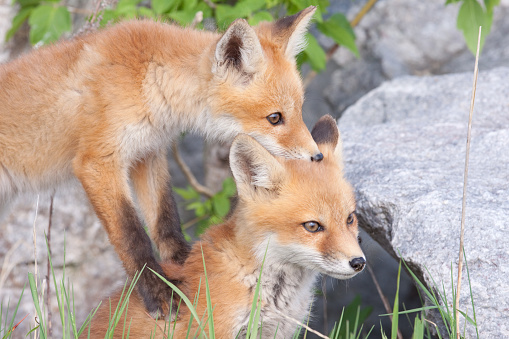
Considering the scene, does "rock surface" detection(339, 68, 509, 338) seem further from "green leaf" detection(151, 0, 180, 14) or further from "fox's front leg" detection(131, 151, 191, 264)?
"green leaf" detection(151, 0, 180, 14)

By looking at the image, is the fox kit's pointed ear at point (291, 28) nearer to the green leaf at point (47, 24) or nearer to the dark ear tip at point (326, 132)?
the dark ear tip at point (326, 132)

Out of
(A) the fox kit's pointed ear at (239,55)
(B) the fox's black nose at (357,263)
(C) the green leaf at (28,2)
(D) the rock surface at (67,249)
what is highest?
(C) the green leaf at (28,2)

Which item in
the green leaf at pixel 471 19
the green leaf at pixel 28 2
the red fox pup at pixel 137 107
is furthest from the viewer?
the green leaf at pixel 28 2

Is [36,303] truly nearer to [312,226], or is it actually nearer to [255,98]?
[312,226]

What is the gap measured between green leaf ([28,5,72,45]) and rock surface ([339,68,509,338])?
6.59 ft

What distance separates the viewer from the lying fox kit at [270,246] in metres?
2.57

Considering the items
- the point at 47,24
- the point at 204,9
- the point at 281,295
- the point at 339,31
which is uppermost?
the point at 47,24

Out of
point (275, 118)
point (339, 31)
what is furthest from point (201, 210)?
point (275, 118)

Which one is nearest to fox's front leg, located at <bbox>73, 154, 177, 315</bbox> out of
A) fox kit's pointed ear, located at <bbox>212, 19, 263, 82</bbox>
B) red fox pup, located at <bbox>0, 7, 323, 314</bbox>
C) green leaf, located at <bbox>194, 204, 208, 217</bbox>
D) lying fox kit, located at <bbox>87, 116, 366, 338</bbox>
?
red fox pup, located at <bbox>0, 7, 323, 314</bbox>

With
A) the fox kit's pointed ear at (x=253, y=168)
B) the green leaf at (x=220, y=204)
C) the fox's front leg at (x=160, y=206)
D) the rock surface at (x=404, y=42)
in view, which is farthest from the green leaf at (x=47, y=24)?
the rock surface at (x=404, y=42)

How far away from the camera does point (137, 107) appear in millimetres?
2912

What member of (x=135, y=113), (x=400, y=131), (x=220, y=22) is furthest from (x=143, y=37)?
(x=400, y=131)

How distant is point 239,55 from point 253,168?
2.09 ft

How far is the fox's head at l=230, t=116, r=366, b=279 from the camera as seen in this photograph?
8.29 ft
